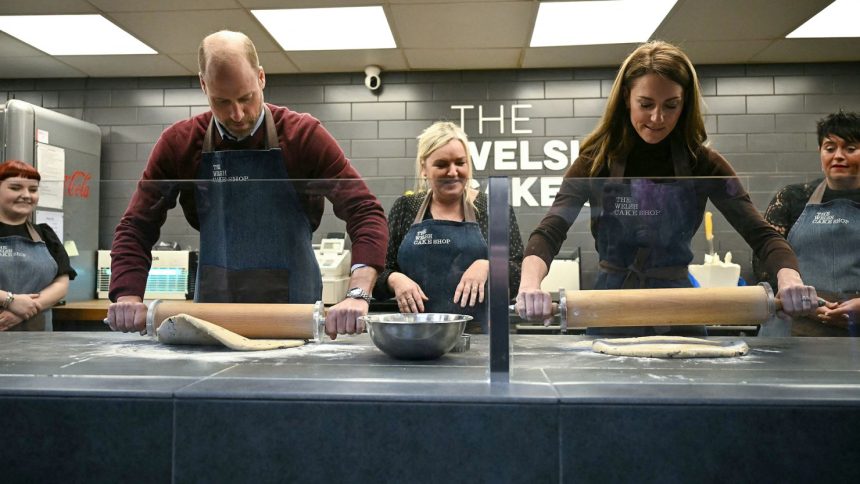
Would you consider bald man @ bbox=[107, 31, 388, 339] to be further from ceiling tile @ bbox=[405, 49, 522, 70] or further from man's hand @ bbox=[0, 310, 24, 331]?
ceiling tile @ bbox=[405, 49, 522, 70]

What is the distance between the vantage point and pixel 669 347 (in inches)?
46.8

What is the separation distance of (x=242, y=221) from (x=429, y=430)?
0.79 metres

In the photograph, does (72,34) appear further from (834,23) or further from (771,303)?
(834,23)

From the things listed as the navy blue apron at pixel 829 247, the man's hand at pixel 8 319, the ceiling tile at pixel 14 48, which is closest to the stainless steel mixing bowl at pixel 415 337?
the navy blue apron at pixel 829 247

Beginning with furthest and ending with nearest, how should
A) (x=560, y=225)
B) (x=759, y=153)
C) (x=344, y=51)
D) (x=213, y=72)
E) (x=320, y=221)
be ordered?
(x=759, y=153), (x=344, y=51), (x=213, y=72), (x=320, y=221), (x=560, y=225)

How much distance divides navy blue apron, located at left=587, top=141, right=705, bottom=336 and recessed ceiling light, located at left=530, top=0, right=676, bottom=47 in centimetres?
217

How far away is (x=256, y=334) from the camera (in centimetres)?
134

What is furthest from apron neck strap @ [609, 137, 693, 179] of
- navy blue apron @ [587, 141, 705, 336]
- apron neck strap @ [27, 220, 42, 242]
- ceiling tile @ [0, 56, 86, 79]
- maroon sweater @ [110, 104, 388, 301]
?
ceiling tile @ [0, 56, 86, 79]

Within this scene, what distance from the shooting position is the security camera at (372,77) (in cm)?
421

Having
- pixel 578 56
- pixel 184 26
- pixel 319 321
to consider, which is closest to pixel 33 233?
pixel 319 321

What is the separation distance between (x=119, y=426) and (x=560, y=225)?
86 centimetres

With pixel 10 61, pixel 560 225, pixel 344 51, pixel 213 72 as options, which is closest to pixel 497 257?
pixel 560 225

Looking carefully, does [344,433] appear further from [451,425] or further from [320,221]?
[320,221]

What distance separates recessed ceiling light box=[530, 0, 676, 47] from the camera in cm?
316
